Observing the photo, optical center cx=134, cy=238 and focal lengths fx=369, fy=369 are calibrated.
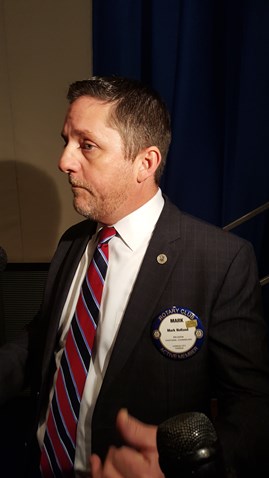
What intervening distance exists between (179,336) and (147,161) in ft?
1.57

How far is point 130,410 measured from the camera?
0.90 metres

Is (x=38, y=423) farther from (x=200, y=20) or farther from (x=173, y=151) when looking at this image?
(x=200, y=20)

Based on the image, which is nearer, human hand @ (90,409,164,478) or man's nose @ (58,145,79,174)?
human hand @ (90,409,164,478)

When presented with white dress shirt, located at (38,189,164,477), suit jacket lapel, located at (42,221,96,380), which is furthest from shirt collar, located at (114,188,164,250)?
suit jacket lapel, located at (42,221,96,380)

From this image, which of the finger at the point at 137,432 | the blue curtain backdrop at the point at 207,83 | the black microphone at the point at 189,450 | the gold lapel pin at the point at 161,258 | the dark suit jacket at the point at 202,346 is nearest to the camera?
the black microphone at the point at 189,450

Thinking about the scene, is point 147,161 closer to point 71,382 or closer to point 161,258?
point 161,258

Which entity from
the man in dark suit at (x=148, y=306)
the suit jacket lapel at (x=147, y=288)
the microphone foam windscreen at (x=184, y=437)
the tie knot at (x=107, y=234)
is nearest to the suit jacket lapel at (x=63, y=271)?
the man in dark suit at (x=148, y=306)

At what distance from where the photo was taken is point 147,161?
103 cm

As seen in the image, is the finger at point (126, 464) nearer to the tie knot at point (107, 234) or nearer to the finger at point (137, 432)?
the finger at point (137, 432)

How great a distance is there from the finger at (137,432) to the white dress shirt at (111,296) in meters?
0.40

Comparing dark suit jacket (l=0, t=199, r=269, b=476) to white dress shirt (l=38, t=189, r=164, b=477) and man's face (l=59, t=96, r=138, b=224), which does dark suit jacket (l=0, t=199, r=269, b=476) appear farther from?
man's face (l=59, t=96, r=138, b=224)

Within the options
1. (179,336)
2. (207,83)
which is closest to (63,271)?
(179,336)

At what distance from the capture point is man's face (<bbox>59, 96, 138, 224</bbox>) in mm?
956

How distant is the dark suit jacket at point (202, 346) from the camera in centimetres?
83
